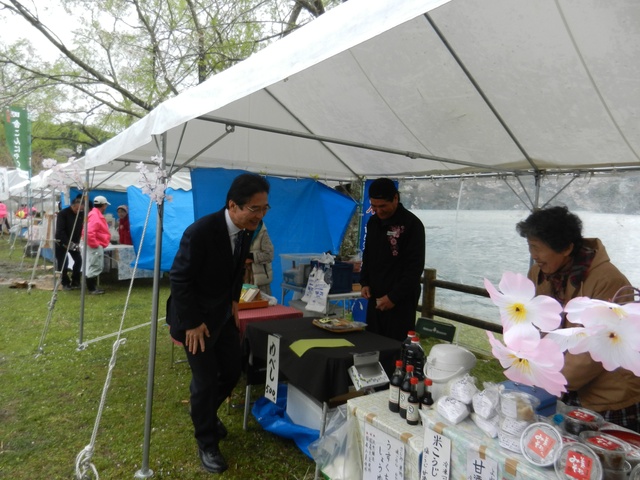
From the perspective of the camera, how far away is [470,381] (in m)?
1.37

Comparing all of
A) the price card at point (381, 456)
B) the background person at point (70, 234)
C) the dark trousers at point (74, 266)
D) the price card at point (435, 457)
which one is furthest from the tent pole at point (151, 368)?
the dark trousers at point (74, 266)

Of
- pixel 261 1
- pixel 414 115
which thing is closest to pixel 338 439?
pixel 414 115

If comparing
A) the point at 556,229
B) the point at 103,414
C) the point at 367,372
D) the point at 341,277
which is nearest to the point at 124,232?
the point at 103,414

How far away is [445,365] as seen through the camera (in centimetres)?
157

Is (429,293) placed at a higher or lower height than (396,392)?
lower

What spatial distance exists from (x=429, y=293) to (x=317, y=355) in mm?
3657

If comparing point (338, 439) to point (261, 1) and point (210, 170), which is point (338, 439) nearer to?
point (210, 170)

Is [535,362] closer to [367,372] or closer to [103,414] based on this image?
[367,372]

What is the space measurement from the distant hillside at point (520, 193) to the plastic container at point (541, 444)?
3.22m

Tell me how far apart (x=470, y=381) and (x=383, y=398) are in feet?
1.56

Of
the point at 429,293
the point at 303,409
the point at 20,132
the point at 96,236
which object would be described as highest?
the point at 20,132

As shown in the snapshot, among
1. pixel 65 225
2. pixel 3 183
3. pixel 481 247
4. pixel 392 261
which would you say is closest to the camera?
pixel 392 261

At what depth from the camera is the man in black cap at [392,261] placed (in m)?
3.12

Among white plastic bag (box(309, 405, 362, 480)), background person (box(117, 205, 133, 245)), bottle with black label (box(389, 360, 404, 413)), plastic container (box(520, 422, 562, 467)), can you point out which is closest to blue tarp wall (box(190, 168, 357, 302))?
white plastic bag (box(309, 405, 362, 480))
